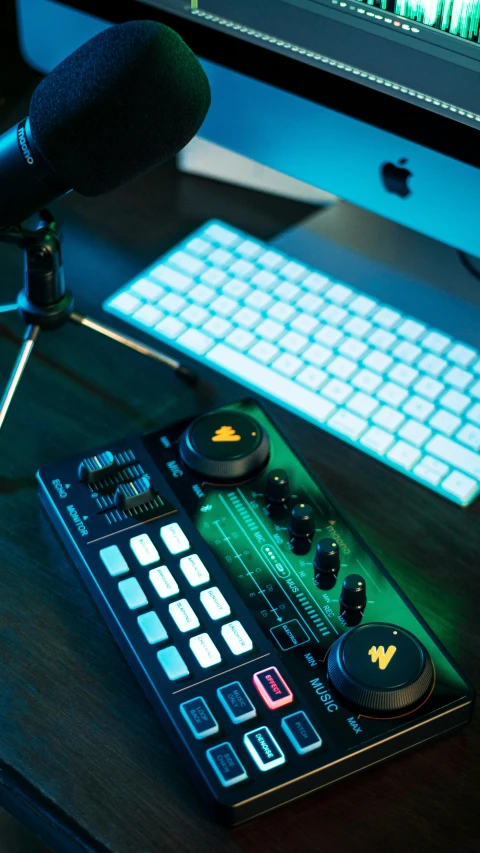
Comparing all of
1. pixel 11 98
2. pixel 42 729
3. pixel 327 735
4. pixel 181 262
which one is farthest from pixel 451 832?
pixel 11 98

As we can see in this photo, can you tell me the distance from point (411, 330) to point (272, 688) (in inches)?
12.7

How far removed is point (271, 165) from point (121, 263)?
144 mm

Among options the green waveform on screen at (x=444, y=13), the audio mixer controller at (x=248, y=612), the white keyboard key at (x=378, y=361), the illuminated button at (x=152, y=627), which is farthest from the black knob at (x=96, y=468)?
the green waveform on screen at (x=444, y=13)

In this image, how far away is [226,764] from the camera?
0.45 m

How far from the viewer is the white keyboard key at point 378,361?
2.23ft

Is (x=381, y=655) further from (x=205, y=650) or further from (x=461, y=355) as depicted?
(x=461, y=355)

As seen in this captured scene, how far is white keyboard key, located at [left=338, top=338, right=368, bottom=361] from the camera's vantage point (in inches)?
27.2

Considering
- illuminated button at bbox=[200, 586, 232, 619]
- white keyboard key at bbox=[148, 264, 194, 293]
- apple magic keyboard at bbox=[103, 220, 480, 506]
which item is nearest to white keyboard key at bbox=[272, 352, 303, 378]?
apple magic keyboard at bbox=[103, 220, 480, 506]

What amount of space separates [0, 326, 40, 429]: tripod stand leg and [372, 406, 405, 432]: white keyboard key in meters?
0.23

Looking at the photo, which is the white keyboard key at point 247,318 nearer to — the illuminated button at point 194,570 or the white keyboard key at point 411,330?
the white keyboard key at point 411,330

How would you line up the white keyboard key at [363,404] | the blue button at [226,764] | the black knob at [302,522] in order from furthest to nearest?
the white keyboard key at [363,404] < the black knob at [302,522] < the blue button at [226,764]

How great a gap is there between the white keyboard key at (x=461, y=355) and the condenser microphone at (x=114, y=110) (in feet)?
0.84

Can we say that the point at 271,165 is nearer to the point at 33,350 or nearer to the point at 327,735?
the point at 33,350

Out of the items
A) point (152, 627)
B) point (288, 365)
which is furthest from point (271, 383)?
point (152, 627)
